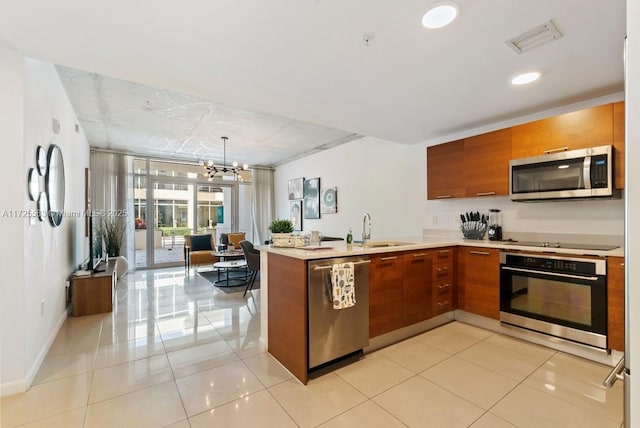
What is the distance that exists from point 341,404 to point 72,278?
12.3ft

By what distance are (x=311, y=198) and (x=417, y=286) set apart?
13.4 feet

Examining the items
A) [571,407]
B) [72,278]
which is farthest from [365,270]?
[72,278]

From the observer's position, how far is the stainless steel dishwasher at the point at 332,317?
7.02 ft

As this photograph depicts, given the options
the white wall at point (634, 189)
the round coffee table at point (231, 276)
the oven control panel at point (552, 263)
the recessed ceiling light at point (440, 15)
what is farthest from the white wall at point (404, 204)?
the white wall at point (634, 189)

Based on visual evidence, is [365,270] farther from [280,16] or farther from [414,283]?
[280,16]

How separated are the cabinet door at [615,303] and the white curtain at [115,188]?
25.2 feet

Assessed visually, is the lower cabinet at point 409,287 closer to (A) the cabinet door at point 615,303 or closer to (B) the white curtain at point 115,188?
(A) the cabinet door at point 615,303

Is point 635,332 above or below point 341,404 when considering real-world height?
above

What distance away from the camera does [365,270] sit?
243cm

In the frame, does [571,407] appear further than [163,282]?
No

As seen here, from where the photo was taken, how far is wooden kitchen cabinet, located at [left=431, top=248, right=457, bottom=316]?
3.08 meters

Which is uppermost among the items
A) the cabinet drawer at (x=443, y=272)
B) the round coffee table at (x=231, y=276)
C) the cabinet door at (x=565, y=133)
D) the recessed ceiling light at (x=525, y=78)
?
the recessed ceiling light at (x=525, y=78)

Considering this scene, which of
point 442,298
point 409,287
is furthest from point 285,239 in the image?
point 442,298

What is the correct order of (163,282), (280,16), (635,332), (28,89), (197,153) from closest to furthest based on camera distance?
(635,332), (280,16), (28,89), (163,282), (197,153)
